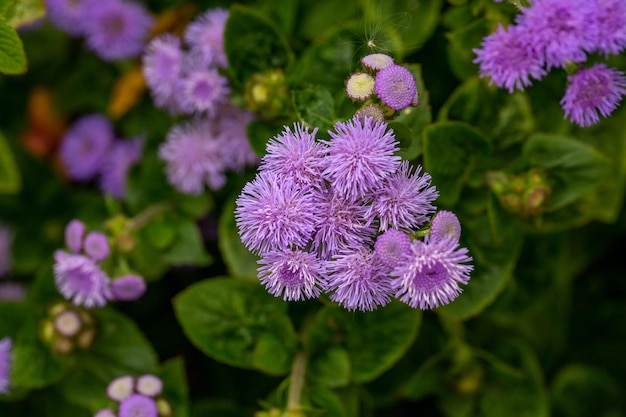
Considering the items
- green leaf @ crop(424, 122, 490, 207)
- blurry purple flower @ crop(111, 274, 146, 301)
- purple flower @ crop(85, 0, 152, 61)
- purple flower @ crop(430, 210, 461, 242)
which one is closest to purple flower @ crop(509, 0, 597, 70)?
green leaf @ crop(424, 122, 490, 207)

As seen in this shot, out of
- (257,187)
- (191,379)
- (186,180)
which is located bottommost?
(191,379)

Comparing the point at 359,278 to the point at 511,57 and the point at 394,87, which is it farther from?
the point at 511,57

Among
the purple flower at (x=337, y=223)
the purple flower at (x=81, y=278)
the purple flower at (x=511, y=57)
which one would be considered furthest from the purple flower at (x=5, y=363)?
the purple flower at (x=511, y=57)

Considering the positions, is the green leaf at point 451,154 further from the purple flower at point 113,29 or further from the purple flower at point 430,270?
the purple flower at point 113,29

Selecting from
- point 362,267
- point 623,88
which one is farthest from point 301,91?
point 623,88

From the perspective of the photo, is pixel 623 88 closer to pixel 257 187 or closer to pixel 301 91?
pixel 301 91

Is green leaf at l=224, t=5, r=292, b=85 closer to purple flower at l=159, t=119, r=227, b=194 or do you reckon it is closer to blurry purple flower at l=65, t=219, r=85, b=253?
purple flower at l=159, t=119, r=227, b=194
